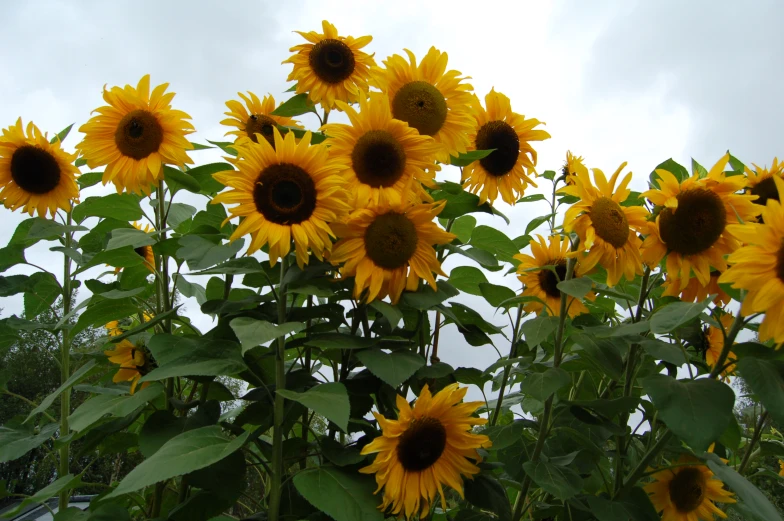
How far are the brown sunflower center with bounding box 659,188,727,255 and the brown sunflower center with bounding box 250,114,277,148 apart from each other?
1031mm

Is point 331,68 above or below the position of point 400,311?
above

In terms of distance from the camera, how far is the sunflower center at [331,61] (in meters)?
1.70

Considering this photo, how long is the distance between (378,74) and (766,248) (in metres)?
0.91

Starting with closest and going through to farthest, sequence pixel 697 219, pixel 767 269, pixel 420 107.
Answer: pixel 767 269 < pixel 697 219 < pixel 420 107

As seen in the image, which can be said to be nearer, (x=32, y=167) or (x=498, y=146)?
(x=498, y=146)

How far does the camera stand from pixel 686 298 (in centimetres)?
145

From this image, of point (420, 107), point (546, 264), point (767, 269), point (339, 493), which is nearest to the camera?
point (767, 269)

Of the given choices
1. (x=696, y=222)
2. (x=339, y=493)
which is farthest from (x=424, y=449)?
(x=696, y=222)

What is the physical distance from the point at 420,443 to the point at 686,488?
0.80 metres

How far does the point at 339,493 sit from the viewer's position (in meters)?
1.19

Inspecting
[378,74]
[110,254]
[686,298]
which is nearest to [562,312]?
[686,298]

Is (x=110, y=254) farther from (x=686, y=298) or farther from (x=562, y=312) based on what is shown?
(x=686, y=298)

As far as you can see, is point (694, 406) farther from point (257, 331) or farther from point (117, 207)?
point (117, 207)

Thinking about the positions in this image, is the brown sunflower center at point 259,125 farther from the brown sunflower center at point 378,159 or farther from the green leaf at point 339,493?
the green leaf at point 339,493
